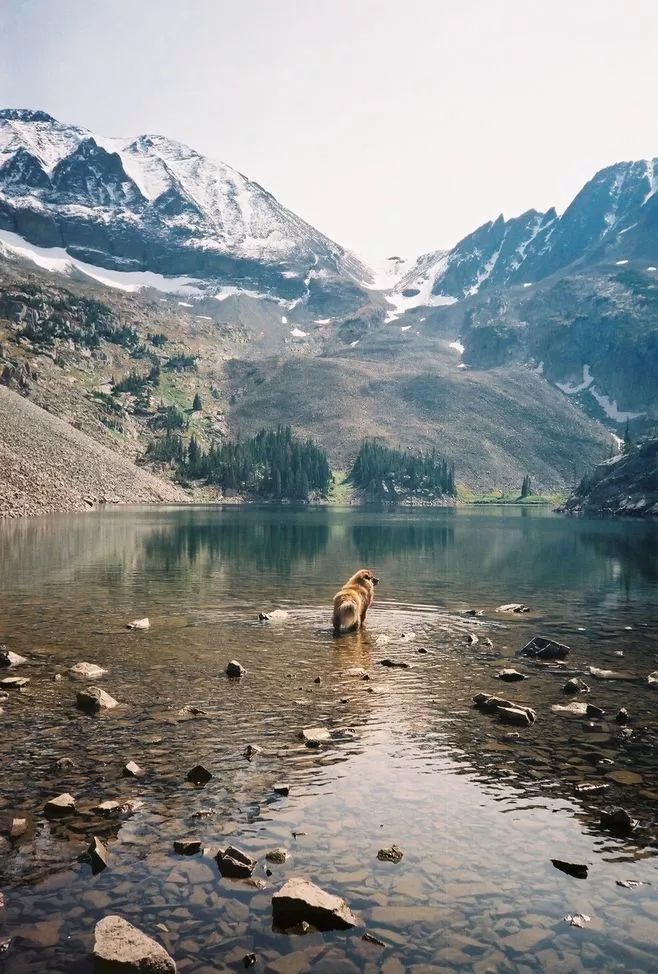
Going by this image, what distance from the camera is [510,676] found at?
20.2m

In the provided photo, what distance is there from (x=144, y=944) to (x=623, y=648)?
71.3 ft

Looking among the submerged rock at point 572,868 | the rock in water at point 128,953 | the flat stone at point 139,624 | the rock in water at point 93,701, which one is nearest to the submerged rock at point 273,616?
the flat stone at point 139,624

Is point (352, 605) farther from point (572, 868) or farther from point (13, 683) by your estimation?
point (572, 868)

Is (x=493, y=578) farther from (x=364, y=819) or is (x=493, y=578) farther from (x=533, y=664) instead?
(x=364, y=819)

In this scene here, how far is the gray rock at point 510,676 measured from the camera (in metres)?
20.1

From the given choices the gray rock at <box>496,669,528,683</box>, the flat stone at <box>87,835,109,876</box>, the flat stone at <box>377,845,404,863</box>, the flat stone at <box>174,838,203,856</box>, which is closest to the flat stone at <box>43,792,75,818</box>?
the flat stone at <box>87,835,109,876</box>

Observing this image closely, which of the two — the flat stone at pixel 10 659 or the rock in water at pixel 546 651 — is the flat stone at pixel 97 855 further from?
the rock in water at pixel 546 651

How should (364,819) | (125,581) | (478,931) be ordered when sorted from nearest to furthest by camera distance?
(478,931) → (364,819) → (125,581)

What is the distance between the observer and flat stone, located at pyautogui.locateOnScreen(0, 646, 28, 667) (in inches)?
806

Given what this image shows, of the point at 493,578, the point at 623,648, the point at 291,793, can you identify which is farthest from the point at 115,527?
the point at 291,793

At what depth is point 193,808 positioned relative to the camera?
11203 millimetres

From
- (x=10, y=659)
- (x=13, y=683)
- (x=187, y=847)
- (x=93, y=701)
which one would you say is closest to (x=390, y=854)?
(x=187, y=847)

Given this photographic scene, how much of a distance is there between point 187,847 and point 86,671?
1093cm

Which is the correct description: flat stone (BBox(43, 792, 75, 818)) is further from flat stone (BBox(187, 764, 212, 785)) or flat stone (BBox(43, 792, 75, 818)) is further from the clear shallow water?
flat stone (BBox(187, 764, 212, 785))
